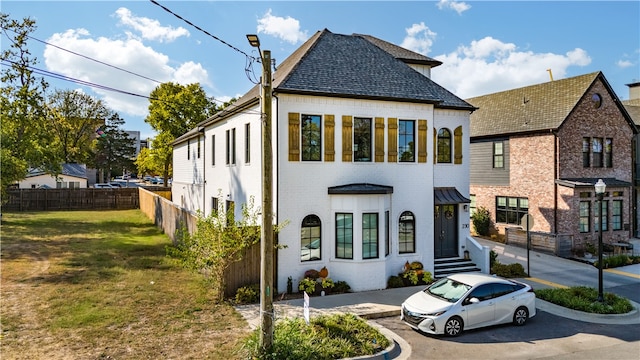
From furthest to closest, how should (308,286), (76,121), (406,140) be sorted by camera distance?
(76,121)
(406,140)
(308,286)

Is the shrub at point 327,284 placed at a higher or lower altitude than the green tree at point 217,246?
lower

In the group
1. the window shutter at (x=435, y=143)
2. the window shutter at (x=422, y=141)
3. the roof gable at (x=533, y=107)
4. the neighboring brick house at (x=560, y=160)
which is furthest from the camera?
the roof gable at (x=533, y=107)

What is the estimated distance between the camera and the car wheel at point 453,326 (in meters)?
10.7

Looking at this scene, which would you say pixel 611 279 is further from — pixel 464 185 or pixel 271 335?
pixel 271 335

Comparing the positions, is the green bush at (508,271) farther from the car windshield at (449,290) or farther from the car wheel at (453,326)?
the car wheel at (453,326)

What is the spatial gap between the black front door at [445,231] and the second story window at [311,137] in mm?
6254

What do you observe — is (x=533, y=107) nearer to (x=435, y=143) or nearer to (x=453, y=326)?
(x=435, y=143)

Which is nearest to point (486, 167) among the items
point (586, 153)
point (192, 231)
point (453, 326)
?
point (586, 153)

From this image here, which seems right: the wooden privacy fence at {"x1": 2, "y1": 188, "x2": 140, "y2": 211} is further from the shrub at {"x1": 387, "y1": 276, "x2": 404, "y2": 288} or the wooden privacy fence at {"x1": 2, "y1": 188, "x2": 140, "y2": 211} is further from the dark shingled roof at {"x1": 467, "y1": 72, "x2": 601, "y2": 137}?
the shrub at {"x1": 387, "y1": 276, "x2": 404, "y2": 288}

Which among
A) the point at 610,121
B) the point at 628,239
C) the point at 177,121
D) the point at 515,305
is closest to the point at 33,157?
the point at 177,121

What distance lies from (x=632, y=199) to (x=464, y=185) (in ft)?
53.4

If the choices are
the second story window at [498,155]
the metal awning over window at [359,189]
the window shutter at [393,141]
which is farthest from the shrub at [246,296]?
the second story window at [498,155]

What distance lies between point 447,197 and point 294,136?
24.2 feet

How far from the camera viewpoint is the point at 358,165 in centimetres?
1567
